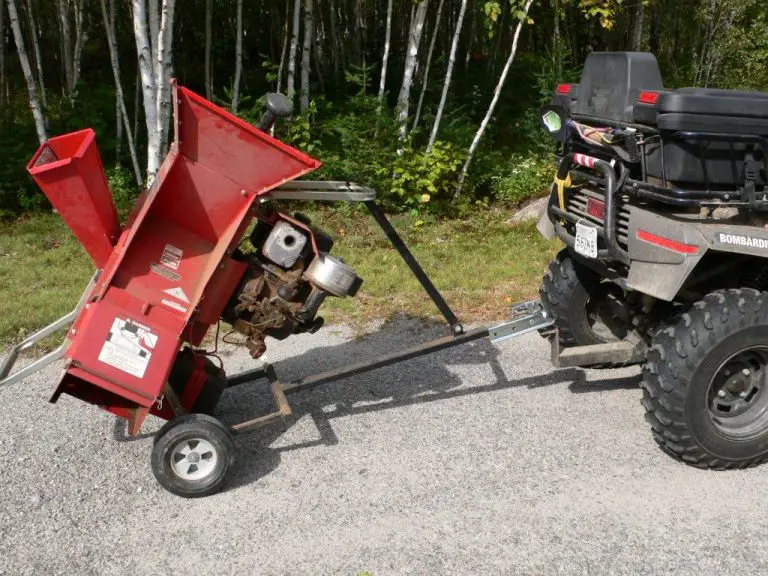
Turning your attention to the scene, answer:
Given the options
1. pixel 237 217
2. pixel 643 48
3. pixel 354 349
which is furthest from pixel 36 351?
pixel 643 48

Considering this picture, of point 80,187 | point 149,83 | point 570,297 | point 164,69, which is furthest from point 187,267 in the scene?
point 149,83

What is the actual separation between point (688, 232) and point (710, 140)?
482 mm

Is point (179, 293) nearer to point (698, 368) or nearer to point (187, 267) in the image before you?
point (187, 267)

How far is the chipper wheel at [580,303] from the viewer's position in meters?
5.04

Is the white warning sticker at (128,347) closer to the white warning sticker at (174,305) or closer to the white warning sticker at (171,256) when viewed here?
the white warning sticker at (174,305)

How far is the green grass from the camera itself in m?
6.49

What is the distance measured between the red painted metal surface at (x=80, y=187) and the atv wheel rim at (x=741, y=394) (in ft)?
10.6

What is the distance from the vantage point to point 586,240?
167 inches

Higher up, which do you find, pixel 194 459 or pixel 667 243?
pixel 667 243

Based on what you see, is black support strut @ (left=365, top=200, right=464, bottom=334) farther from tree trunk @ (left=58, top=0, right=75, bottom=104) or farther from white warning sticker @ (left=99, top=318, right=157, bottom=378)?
tree trunk @ (left=58, top=0, right=75, bottom=104)

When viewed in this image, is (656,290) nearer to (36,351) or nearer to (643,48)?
(36,351)

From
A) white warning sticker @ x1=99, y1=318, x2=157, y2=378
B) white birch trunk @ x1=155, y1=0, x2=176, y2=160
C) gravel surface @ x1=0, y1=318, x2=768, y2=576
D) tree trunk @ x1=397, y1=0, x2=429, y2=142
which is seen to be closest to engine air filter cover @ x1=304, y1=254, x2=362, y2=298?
white warning sticker @ x1=99, y1=318, x2=157, y2=378

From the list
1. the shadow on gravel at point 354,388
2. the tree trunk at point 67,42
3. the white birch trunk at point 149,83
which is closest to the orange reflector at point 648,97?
the shadow on gravel at point 354,388

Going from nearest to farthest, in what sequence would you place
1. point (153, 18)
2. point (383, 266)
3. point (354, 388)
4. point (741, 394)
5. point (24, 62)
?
point (741, 394)
point (354, 388)
point (383, 266)
point (153, 18)
point (24, 62)
